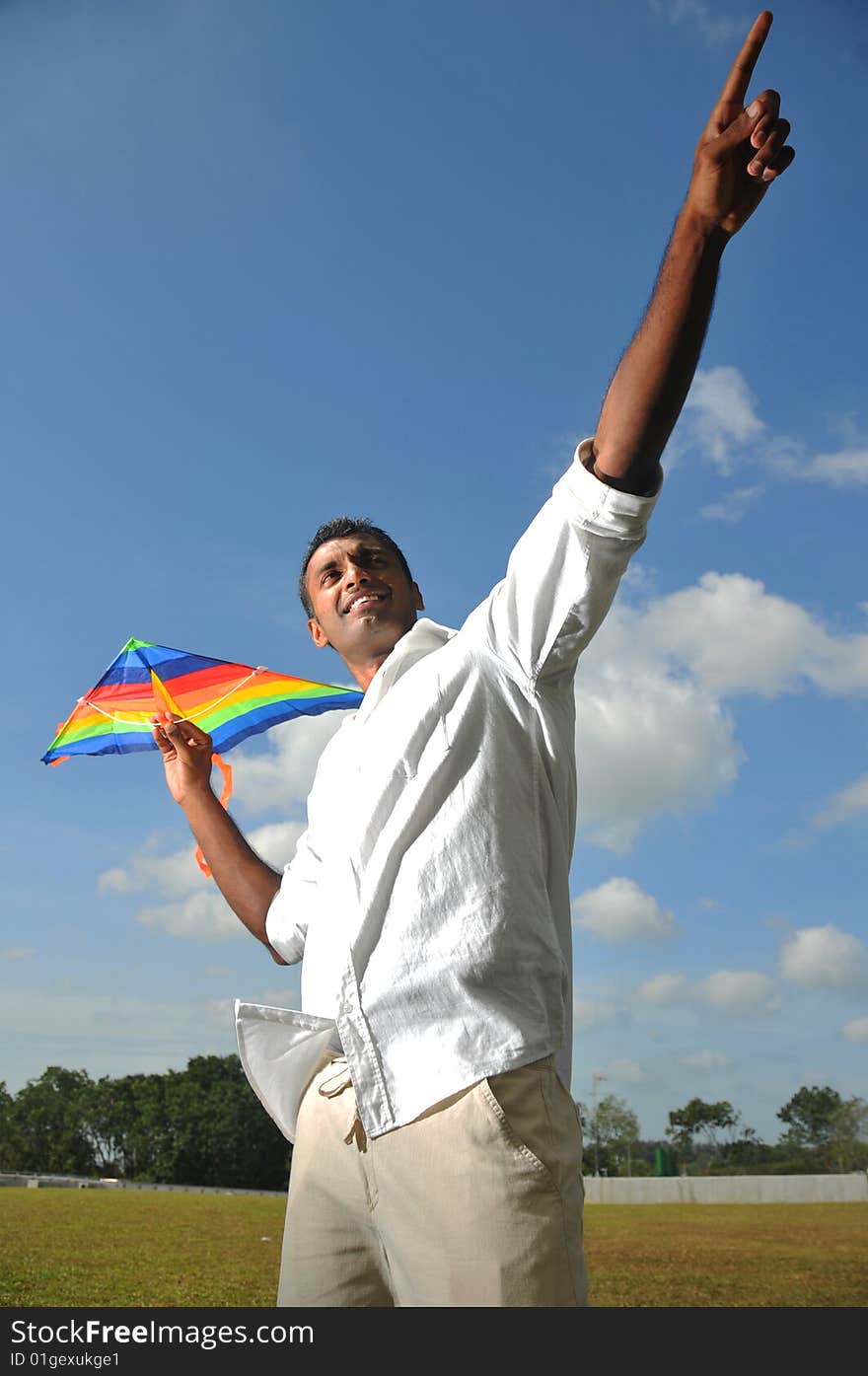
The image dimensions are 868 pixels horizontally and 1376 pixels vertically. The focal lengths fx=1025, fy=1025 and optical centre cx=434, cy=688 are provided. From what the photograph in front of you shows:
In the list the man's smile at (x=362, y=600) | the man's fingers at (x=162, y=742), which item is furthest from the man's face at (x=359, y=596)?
the man's fingers at (x=162, y=742)

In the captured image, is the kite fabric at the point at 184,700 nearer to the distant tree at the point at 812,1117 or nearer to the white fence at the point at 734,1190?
the white fence at the point at 734,1190

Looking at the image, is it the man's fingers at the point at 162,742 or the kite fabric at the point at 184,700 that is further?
the kite fabric at the point at 184,700

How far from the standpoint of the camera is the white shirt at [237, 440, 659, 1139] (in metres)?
1.55

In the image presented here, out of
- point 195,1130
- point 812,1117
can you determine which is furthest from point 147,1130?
point 812,1117

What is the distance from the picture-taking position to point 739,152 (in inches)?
54.1

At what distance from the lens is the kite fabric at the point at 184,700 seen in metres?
4.78

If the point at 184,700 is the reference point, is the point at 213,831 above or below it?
below

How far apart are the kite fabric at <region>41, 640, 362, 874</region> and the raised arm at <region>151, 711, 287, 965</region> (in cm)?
194

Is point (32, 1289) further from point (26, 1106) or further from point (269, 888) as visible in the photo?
point (26, 1106)

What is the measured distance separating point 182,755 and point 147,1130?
7279 centimetres

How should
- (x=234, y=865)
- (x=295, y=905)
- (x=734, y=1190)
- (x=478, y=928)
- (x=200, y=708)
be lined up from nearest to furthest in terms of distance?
(x=478, y=928) → (x=295, y=905) → (x=234, y=865) → (x=200, y=708) → (x=734, y=1190)

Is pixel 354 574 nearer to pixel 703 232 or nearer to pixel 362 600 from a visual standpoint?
pixel 362 600

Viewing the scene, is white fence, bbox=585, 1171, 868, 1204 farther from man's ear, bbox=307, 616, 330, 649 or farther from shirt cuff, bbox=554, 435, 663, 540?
shirt cuff, bbox=554, 435, 663, 540
